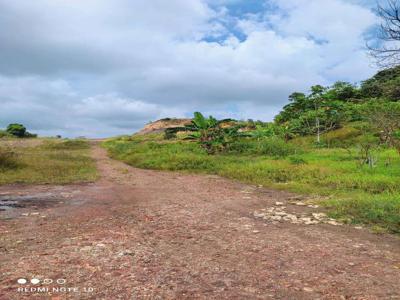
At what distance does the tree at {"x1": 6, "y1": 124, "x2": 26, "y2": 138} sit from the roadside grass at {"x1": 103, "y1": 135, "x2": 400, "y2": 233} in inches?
1330

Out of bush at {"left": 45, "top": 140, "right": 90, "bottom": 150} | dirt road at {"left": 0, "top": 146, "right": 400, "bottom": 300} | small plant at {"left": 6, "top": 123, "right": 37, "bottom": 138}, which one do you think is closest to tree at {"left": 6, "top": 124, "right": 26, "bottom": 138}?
small plant at {"left": 6, "top": 123, "right": 37, "bottom": 138}

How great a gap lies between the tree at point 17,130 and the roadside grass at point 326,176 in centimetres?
3379

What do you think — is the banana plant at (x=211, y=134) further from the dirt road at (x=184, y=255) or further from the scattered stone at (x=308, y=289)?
the scattered stone at (x=308, y=289)

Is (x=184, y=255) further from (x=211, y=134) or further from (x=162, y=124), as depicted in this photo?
(x=162, y=124)

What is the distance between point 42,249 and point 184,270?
2140 mm

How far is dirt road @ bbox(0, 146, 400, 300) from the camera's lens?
3.83 metres

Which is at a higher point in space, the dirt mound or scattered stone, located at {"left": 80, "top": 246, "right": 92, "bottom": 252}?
the dirt mound

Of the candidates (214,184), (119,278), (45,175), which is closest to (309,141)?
(214,184)

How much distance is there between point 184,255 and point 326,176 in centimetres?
887

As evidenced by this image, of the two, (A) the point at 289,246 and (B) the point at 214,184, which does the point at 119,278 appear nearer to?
(A) the point at 289,246

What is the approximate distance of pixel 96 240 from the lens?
218 inches

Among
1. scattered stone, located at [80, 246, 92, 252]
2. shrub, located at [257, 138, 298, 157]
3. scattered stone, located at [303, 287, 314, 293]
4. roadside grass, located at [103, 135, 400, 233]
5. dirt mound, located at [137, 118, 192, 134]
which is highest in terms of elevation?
dirt mound, located at [137, 118, 192, 134]

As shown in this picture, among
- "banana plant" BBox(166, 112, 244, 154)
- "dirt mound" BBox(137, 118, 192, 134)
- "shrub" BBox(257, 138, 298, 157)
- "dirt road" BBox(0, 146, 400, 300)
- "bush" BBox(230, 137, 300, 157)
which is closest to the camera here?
"dirt road" BBox(0, 146, 400, 300)

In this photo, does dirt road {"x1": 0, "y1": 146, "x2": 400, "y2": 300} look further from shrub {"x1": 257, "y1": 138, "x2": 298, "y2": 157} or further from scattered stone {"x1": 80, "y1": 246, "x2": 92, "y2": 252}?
shrub {"x1": 257, "y1": 138, "x2": 298, "y2": 157}
